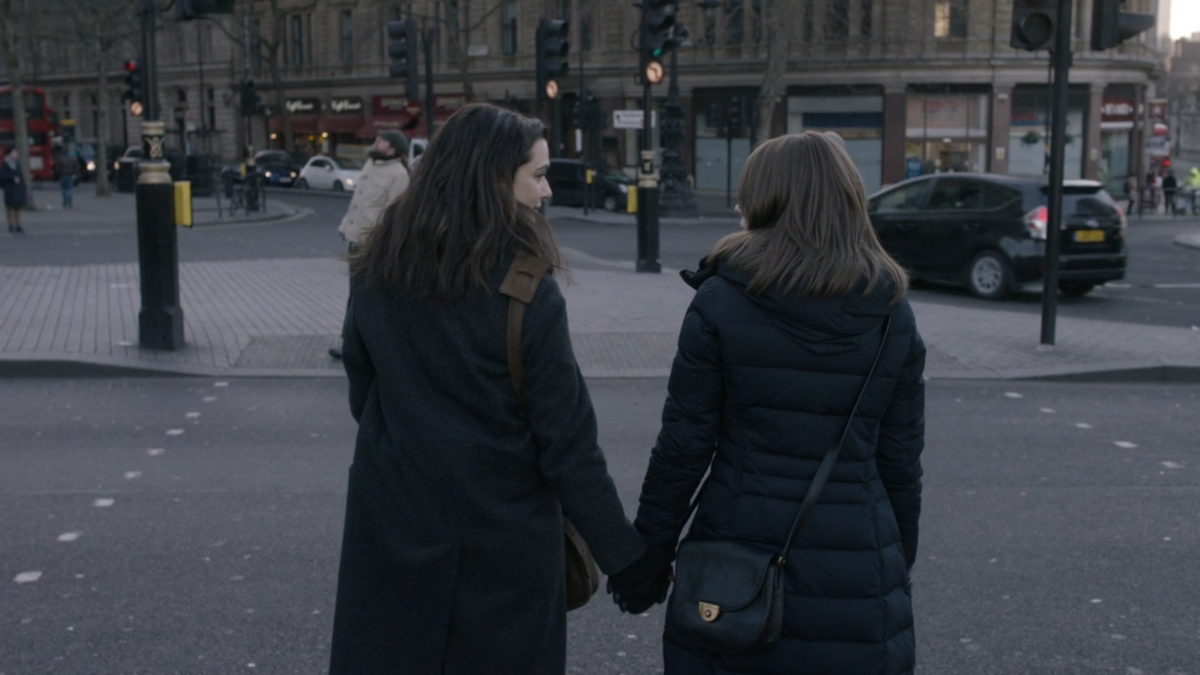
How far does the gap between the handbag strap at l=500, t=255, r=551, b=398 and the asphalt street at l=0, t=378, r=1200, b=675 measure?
1901mm

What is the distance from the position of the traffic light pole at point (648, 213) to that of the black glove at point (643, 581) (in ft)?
41.7

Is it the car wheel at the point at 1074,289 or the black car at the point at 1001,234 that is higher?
the black car at the point at 1001,234

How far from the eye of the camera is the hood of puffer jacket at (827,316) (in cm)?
266

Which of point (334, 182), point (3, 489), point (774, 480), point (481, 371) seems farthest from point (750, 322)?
point (334, 182)

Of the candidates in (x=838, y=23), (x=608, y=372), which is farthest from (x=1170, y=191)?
(x=608, y=372)

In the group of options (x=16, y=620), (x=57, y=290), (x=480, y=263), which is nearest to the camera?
(x=480, y=263)

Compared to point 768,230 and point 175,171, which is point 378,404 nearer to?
point 768,230

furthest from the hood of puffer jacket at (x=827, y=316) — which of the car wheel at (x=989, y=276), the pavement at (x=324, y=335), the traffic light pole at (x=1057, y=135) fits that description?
the car wheel at (x=989, y=276)

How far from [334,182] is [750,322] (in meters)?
46.4

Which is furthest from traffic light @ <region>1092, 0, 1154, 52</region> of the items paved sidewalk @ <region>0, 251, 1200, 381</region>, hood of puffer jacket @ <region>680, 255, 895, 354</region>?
hood of puffer jacket @ <region>680, 255, 895, 354</region>

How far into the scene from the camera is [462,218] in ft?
8.59

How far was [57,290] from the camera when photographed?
45.8 ft

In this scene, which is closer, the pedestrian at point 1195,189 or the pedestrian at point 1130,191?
the pedestrian at point 1195,189

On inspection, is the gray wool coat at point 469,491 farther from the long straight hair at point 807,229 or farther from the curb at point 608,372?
the curb at point 608,372
